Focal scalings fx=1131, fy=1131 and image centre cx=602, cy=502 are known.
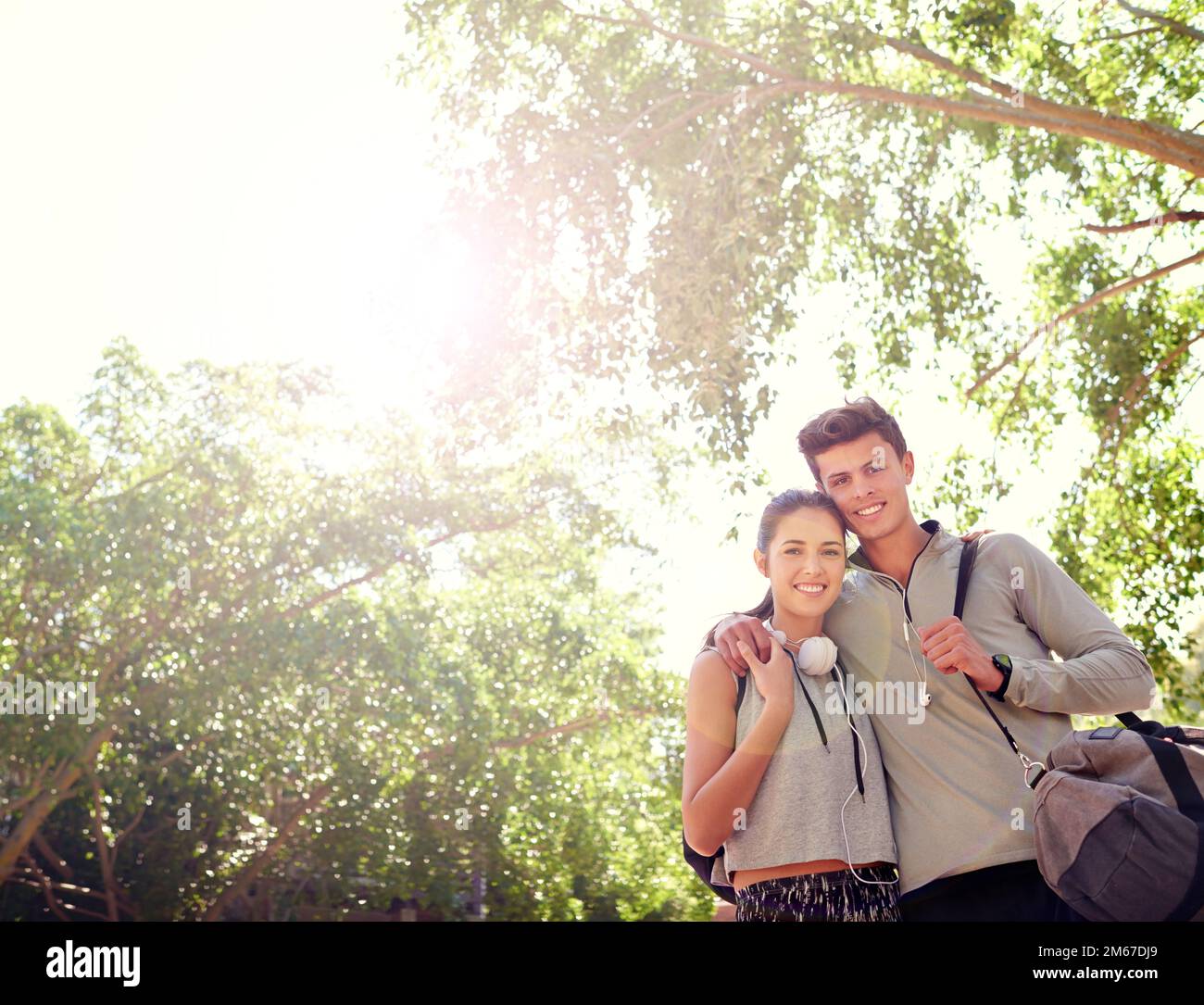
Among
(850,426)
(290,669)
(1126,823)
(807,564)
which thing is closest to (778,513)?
(807,564)

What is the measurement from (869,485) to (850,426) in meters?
0.14

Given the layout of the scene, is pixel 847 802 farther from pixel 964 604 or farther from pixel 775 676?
pixel 964 604

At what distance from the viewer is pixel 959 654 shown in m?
2.07

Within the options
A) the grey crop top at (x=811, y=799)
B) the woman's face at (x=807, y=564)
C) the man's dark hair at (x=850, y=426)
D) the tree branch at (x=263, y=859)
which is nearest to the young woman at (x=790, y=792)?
the grey crop top at (x=811, y=799)

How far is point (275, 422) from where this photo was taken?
12914 mm

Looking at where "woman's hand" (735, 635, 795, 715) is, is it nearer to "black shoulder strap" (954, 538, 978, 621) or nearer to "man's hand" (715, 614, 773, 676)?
"man's hand" (715, 614, 773, 676)

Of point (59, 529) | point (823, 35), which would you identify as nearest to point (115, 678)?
point (59, 529)

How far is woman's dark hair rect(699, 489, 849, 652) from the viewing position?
2.44 m

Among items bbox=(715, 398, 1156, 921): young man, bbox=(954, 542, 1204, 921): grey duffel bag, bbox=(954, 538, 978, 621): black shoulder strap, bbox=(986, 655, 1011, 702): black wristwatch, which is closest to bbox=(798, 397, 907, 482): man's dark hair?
bbox=(715, 398, 1156, 921): young man

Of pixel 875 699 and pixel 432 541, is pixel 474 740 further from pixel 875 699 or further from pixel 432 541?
pixel 875 699

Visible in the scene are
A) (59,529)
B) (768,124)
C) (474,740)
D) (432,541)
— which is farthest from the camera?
(432,541)

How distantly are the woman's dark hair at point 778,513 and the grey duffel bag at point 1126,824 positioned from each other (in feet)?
2.40

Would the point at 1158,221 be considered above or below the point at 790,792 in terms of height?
above
